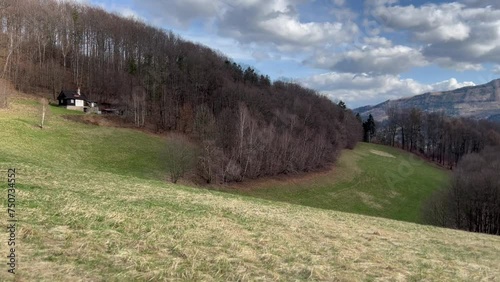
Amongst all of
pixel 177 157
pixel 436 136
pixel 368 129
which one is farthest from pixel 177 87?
pixel 436 136

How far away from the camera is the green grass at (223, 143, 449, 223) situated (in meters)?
55.0

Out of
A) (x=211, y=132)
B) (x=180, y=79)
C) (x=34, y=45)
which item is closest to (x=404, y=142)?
(x=180, y=79)

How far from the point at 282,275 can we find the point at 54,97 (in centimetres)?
9087

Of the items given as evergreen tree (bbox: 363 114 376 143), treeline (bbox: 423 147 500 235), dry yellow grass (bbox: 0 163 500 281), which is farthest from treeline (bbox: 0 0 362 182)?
dry yellow grass (bbox: 0 163 500 281)

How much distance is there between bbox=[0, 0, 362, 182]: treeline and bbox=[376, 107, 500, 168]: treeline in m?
32.4

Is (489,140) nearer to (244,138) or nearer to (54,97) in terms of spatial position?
(244,138)

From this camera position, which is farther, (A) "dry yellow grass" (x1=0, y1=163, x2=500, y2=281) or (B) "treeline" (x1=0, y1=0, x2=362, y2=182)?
(B) "treeline" (x1=0, y1=0, x2=362, y2=182)

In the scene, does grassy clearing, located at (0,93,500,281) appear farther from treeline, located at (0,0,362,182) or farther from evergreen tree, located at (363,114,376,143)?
evergreen tree, located at (363,114,376,143)

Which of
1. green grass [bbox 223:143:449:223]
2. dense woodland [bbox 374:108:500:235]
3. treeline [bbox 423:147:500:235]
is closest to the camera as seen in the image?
treeline [bbox 423:147:500:235]

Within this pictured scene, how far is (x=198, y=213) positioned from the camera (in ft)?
42.9

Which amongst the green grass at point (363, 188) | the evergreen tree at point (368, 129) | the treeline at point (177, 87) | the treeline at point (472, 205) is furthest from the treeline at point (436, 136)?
the treeline at point (472, 205)

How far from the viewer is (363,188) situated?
222ft

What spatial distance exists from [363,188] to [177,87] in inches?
1957

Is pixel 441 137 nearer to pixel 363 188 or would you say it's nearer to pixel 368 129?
pixel 368 129
